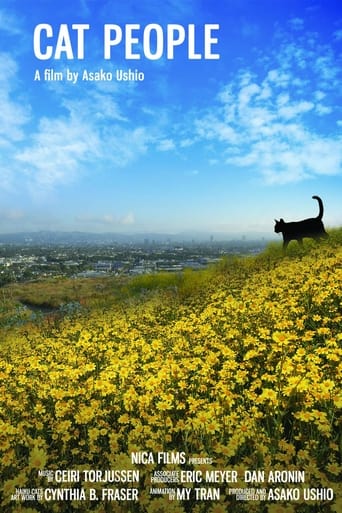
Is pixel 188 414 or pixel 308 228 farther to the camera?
pixel 308 228

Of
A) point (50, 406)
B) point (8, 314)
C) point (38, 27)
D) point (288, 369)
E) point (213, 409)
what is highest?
point (38, 27)

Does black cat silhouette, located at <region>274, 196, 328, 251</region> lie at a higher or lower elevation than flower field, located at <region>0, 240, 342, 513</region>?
higher

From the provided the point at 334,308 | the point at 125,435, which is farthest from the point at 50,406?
the point at 334,308

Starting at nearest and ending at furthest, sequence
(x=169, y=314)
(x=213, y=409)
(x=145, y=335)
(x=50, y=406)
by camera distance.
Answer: (x=213, y=409) → (x=50, y=406) → (x=145, y=335) → (x=169, y=314)

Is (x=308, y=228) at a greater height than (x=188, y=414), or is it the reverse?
(x=308, y=228)

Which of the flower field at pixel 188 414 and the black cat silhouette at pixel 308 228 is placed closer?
the flower field at pixel 188 414

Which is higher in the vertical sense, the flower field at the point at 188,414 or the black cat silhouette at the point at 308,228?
the black cat silhouette at the point at 308,228

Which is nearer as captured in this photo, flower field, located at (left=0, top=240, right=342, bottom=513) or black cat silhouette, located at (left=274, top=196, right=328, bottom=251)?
flower field, located at (left=0, top=240, right=342, bottom=513)

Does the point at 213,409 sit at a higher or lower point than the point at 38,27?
lower

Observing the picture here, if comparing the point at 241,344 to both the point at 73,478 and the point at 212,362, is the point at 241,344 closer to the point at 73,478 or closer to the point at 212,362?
the point at 212,362

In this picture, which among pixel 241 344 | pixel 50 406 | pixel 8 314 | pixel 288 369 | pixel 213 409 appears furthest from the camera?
pixel 8 314

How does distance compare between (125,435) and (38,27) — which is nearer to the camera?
(125,435)
